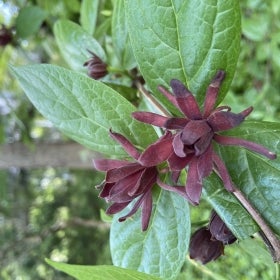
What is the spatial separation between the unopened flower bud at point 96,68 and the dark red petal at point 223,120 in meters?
0.24

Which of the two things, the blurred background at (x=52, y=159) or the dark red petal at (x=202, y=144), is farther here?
the blurred background at (x=52, y=159)

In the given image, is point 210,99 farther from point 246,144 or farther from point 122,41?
point 122,41

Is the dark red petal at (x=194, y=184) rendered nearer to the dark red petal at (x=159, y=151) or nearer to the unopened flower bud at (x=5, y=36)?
the dark red petal at (x=159, y=151)

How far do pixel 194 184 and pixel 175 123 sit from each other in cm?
4

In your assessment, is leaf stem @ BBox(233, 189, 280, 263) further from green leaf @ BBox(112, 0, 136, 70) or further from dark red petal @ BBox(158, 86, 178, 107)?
green leaf @ BBox(112, 0, 136, 70)

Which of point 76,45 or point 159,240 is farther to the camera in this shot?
point 76,45

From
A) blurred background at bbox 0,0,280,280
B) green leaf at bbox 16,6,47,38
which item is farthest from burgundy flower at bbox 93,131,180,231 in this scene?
green leaf at bbox 16,6,47,38

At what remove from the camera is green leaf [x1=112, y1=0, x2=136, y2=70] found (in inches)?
21.8

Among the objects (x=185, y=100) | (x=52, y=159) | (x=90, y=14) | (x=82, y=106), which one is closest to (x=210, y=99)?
(x=185, y=100)

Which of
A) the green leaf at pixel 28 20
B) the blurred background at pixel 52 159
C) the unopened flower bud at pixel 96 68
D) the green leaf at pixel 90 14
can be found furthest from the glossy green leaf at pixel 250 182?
the green leaf at pixel 28 20

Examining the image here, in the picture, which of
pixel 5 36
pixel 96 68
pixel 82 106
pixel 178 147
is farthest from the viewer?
pixel 5 36

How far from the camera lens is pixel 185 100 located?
332 mm

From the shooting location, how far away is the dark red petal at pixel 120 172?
36 centimetres

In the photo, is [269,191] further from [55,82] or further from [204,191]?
[55,82]
